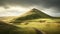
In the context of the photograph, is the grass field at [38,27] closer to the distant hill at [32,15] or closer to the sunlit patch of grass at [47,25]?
the sunlit patch of grass at [47,25]

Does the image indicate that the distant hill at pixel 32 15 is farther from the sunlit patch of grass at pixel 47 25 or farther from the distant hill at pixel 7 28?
the distant hill at pixel 7 28

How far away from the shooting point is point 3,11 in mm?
4996

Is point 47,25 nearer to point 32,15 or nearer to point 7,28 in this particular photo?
point 32,15

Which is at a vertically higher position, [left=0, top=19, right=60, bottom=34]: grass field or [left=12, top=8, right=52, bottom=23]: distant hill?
[left=12, top=8, right=52, bottom=23]: distant hill

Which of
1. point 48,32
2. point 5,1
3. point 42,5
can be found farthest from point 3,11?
point 48,32

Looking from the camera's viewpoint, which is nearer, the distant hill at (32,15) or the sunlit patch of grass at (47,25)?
the sunlit patch of grass at (47,25)

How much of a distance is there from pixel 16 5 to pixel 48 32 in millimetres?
1370

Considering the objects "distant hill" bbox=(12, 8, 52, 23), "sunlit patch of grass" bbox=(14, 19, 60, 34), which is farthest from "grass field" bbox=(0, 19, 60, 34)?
"distant hill" bbox=(12, 8, 52, 23)

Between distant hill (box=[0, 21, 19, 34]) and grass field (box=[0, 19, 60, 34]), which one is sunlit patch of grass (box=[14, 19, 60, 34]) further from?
distant hill (box=[0, 21, 19, 34])

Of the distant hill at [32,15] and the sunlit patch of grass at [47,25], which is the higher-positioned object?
the distant hill at [32,15]

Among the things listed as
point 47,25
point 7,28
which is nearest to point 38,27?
point 47,25

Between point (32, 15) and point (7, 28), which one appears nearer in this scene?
point (7, 28)

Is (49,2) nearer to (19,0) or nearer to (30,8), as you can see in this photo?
(30,8)

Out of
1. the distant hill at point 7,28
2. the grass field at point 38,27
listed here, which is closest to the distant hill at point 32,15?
the grass field at point 38,27
